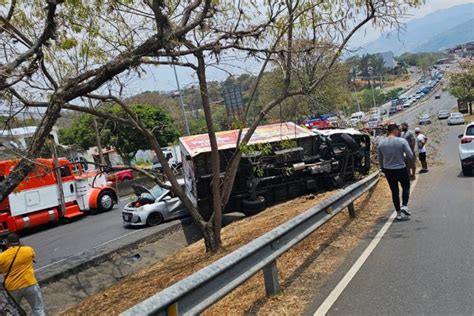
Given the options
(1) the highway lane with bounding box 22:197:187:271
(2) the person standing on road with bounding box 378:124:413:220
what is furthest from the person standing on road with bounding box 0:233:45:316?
(2) the person standing on road with bounding box 378:124:413:220

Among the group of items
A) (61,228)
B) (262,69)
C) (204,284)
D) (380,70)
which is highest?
(380,70)

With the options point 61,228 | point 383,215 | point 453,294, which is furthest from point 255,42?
point 61,228

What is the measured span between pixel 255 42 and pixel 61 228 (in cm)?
1350

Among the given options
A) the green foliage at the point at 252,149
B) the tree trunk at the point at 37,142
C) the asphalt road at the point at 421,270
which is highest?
the tree trunk at the point at 37,142

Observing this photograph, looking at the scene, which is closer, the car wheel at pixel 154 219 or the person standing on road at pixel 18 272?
the person standing on road at pixel 18 272

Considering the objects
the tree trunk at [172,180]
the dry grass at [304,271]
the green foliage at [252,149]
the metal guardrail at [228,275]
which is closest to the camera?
the metal guardrail at [228,275]

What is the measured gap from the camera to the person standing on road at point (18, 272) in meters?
7.49

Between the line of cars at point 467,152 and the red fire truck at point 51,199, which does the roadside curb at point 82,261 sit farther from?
the line of cars at point 467,152

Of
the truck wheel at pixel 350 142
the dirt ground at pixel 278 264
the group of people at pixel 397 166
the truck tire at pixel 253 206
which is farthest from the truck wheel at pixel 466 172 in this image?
the group of people at pixel 397 166

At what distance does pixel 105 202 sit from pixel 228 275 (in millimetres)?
18351

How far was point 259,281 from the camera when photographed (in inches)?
254

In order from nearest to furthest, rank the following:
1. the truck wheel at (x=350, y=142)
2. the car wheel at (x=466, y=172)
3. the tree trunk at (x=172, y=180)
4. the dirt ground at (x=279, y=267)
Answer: the dirt ground at (x=279, y=267), the tree trunk at (x=172, y=180), the car wheel at (x=466, y=172), the truck wheel at (x=350, y=142)

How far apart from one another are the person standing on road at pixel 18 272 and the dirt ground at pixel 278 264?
3.95 feet

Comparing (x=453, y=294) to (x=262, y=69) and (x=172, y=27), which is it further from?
(x=262, y=69)
